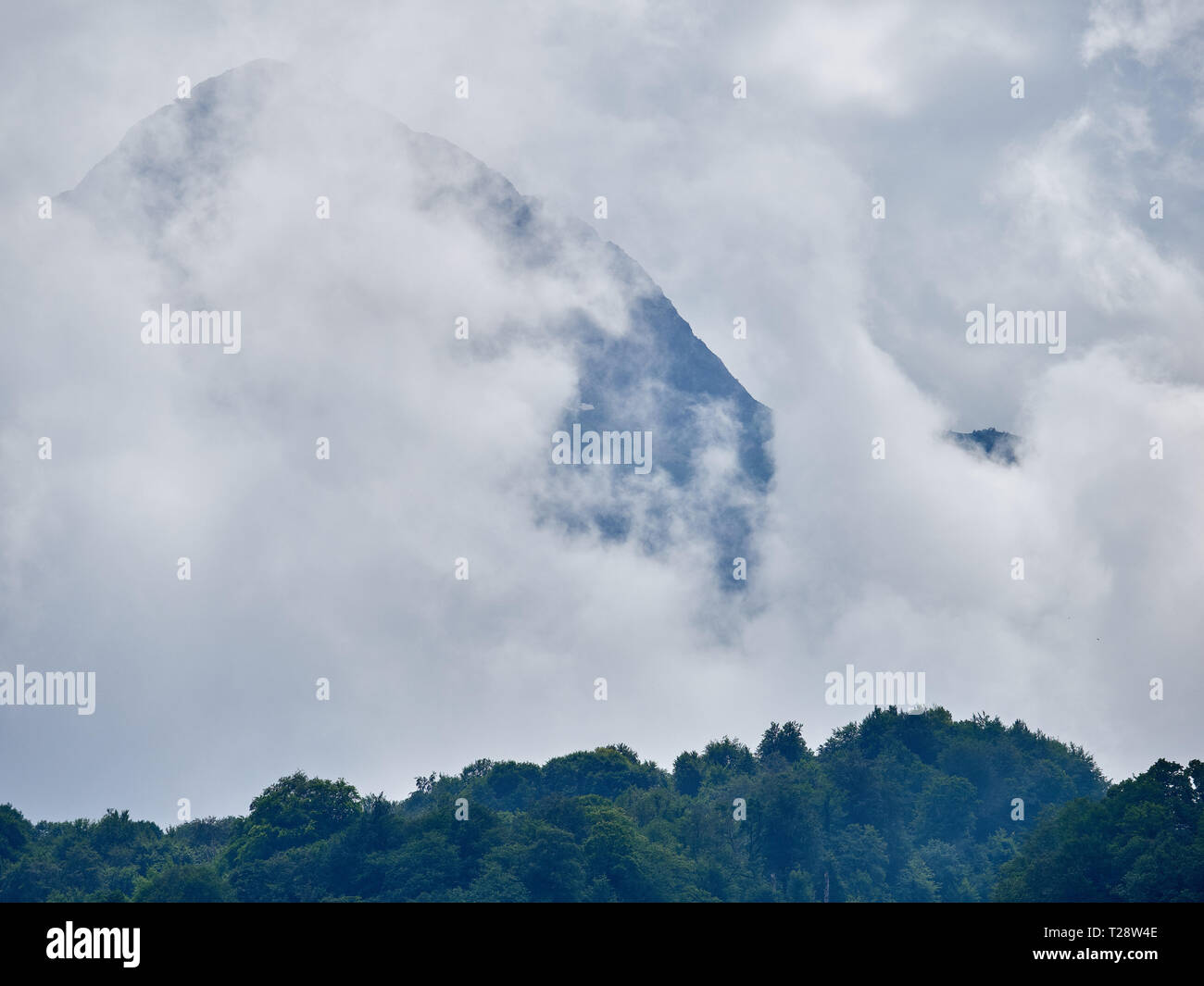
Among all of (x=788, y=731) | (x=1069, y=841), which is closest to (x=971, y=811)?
(x=788, y=731)

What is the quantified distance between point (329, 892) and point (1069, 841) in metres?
56.2

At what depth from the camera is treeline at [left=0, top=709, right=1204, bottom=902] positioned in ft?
375

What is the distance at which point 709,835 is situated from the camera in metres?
136

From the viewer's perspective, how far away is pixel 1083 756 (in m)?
192

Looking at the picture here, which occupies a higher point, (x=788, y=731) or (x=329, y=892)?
(x=788, y=731)

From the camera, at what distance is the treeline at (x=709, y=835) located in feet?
375
